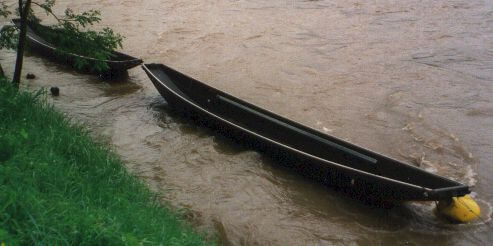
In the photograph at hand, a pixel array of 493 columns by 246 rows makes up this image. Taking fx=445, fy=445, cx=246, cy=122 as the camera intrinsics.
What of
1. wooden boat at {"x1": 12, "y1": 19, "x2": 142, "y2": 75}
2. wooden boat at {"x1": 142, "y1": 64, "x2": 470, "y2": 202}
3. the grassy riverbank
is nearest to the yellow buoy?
wooden boat at {"x1": 142, "y1": 64, "x2": 470, "y2": 202}

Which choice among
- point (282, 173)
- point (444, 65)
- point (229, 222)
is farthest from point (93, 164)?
point (444, 65)

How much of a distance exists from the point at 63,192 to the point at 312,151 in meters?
3.52

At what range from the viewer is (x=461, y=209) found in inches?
186

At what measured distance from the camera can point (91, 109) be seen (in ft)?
26.3

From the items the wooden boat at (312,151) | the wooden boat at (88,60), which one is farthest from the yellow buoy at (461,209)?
the wooden boat at (88,60)

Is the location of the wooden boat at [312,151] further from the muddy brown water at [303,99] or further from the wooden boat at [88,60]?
the wooden boat at [88,60]

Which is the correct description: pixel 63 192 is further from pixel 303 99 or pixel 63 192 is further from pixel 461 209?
pixel 303 99

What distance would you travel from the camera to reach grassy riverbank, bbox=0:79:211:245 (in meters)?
2.87

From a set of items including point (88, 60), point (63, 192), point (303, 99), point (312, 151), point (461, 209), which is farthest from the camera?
point (303, 99)

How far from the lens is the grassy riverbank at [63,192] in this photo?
287 centimetres

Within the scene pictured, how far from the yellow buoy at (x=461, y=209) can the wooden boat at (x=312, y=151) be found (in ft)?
0.68

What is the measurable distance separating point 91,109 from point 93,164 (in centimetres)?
362

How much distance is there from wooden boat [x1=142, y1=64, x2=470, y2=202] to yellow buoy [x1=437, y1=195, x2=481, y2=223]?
0.68 feet

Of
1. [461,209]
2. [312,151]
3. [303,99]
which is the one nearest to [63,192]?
[312,151]
